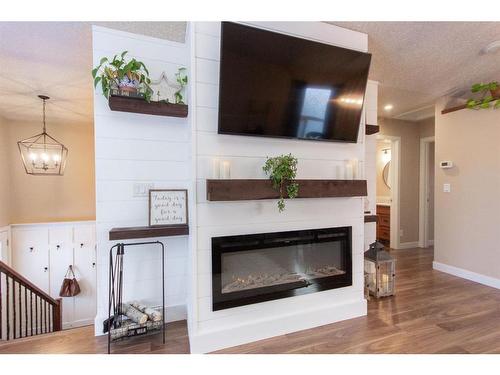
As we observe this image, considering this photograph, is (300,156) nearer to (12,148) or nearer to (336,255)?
(336,255)

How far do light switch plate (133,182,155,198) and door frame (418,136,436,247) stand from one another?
15.9 ft

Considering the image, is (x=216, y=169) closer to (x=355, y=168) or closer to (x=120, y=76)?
(x=120, y=76)

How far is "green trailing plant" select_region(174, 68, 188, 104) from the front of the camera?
209 centimetres

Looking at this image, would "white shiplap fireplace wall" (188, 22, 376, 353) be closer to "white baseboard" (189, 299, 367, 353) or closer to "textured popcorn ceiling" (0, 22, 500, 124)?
"white baseboard" (189, 299, 367, 353)

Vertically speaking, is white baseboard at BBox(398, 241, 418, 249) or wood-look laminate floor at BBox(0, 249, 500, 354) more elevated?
white baseboard at BBox(398, 241, 418, 249)

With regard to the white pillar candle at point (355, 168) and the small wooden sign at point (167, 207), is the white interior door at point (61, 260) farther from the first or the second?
the white pillar candle at point (355, 168)

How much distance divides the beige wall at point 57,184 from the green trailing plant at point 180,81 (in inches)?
134

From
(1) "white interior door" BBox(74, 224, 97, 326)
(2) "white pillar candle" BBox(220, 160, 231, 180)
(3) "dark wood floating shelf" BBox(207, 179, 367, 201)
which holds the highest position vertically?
(2) "white pillar candle" BBox(220, 160, 231, 180)

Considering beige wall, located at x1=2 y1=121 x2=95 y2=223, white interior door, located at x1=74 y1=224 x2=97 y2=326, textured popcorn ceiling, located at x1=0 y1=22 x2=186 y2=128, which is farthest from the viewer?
beige wall, located at x1=2 y1=121 x2=95 y2=223

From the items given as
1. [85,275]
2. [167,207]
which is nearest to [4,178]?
[85,275]

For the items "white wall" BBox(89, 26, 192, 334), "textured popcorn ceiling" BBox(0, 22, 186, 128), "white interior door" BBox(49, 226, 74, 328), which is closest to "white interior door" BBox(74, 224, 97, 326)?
"white interior door" BBox(49, 226, 74, 328)

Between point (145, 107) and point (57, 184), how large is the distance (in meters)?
3.73

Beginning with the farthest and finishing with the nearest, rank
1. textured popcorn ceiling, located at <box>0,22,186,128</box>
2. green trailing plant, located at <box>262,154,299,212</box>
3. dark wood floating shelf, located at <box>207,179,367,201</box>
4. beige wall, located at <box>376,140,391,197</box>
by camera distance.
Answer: beige wall, located at <box>376,140,391,197</box>, textured popcorn ceiling, located at <box>0,22,186,128</box>, green trailing plant, located at <box>262,154,299,212</box>, dark wood floating shelf, located at <box>207,179,367,201</box>

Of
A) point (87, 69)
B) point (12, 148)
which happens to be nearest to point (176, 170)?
point (87, 69)
